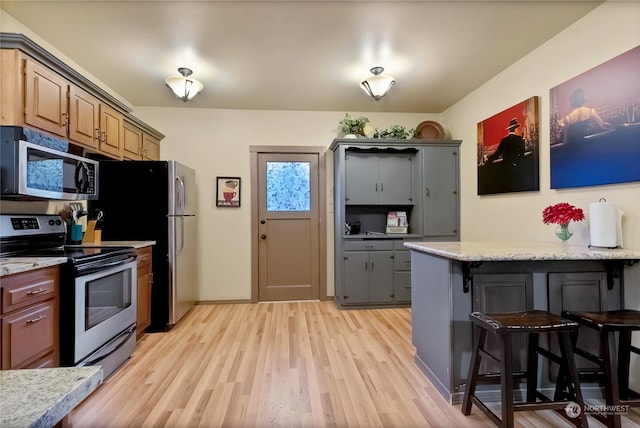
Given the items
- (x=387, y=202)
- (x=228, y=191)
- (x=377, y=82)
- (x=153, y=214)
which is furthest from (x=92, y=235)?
(x=387, y=202)

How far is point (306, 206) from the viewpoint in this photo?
13.8 ft

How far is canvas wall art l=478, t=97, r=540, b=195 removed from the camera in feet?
8.78

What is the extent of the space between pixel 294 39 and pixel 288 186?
200cm

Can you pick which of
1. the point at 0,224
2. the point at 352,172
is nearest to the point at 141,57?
the point at 0,224

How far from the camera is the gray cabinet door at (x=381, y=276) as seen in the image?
3834 millimetres

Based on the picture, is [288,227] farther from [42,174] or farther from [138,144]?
[42,174]

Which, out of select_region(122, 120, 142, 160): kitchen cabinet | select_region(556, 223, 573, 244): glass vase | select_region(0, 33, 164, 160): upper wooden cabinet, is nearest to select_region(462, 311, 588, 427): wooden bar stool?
select_region(556, 223, 573, 244): glass vase

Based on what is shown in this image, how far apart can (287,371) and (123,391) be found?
1.07 m

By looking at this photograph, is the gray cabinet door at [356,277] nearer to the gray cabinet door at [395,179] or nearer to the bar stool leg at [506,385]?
the gray cabinet door at [395,179]

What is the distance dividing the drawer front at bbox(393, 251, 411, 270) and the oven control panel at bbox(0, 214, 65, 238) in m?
3.35

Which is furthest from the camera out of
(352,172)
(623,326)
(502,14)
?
(352,172)

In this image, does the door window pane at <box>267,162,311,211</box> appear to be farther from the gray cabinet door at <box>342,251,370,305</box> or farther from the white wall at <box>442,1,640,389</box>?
the white wall at <box>442,1,640,389</box>

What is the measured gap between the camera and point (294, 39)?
2500mm

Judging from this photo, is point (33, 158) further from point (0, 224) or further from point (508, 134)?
point (508, 134)
